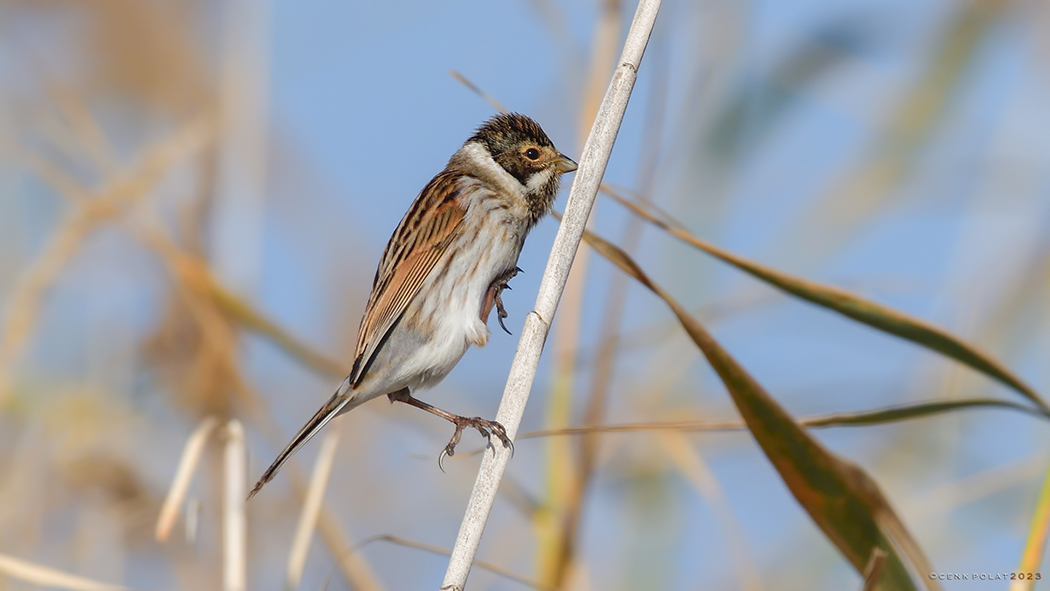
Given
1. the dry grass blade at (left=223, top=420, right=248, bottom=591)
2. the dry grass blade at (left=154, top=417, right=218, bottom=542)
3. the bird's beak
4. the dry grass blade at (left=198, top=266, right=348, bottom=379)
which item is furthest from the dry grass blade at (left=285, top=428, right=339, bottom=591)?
the bird's beak

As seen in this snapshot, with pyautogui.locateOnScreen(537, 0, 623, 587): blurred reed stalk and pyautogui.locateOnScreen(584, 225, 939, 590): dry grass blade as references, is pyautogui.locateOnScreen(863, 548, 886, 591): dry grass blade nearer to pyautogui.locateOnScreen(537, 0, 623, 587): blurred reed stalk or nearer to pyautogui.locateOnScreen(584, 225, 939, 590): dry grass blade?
pyautogui.locateOnScreen(584, 225, 939, 590): dry grass blade

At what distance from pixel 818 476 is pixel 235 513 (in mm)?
1354

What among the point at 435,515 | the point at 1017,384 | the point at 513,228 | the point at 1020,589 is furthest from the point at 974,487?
the point at 435,515

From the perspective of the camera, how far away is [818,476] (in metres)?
1.84

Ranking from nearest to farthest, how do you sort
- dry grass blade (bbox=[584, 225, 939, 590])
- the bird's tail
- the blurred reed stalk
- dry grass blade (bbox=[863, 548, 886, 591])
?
dry grass blade (bbox=[863, 548, 886, 591])
dry grass blade (bbox=[584, 225, 939, 590])
the bird's tail
the blurred reed stalk

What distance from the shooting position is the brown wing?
121 inches

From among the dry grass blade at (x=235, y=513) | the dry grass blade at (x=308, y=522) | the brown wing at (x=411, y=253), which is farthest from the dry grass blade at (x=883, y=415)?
the brown wing at (x=411, y=253)

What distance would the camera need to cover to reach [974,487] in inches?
112

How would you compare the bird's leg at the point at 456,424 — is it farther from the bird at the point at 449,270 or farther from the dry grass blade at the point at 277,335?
the dry grass blade at the point at 277,335

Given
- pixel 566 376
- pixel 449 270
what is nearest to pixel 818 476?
pixel 566 376

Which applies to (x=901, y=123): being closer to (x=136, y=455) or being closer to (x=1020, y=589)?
(x=1020, y=589)

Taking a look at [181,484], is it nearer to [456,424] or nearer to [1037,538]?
[456,424]

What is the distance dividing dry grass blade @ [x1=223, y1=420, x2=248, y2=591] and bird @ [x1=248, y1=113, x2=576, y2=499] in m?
0.51

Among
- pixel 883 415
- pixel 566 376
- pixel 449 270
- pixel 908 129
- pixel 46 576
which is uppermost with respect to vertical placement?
pixel 908 129
